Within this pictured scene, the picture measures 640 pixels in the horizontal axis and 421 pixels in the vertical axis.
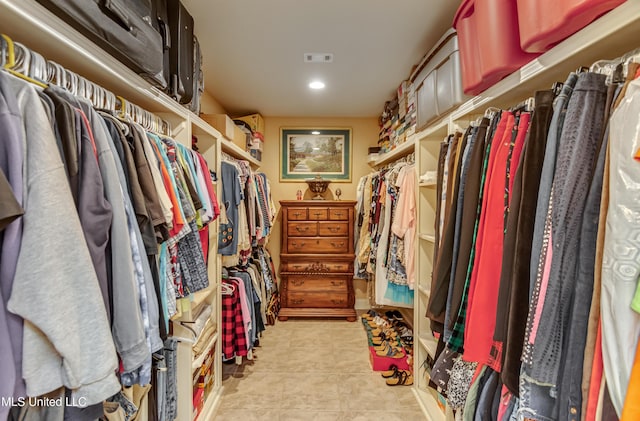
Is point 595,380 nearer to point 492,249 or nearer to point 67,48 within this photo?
point 492,249

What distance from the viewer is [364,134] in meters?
3.69

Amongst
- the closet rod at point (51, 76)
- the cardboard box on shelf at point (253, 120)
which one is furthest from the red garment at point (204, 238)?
the cardboard box on shelf at point (253, 120)

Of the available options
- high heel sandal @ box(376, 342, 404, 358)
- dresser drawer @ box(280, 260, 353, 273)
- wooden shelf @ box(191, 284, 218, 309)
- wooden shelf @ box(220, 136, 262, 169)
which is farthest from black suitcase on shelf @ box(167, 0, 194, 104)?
high heel sandal @ box(376, 342, 404, 358)

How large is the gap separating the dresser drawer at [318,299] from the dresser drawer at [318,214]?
2.82ft

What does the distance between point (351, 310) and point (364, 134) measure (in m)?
2.15

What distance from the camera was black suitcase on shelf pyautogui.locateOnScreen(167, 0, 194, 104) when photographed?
54.5 inches

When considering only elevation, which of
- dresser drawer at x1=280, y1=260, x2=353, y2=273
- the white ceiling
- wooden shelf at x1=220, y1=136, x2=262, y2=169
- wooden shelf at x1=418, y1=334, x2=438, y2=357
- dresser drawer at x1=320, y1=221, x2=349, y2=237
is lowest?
wooden shelf at x1=418, y1=334, x2=438, y2=357

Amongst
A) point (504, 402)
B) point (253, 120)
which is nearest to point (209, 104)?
point (253, 120)

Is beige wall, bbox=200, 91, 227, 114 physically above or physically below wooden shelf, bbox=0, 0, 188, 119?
above

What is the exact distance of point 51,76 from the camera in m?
0.82

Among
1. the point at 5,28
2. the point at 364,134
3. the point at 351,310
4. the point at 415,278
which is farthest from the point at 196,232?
the point at 364,134

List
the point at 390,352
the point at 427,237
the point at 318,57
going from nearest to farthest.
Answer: the point at 427,237 < the point at 318,57 < the point at 390,352

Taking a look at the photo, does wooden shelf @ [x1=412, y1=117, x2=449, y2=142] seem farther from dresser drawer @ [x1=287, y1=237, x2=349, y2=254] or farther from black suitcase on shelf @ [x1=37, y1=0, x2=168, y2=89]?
dresser drawer @ [x1=287, y1=237, x2=349, y2=254]

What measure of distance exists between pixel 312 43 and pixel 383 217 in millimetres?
1397
